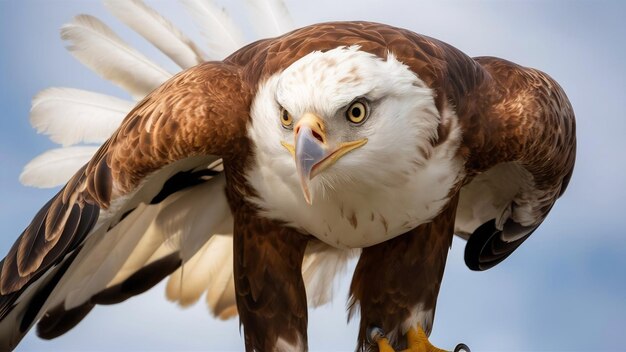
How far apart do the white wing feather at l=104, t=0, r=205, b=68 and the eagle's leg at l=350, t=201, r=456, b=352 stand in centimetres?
176

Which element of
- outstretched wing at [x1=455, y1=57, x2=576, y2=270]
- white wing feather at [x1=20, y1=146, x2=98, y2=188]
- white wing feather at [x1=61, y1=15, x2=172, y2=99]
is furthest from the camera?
white wing feather at [x1=61, y1=15, x2=172, y2=99]

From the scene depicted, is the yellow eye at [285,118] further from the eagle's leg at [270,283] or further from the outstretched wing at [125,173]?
the eagle's leg at [270,283]

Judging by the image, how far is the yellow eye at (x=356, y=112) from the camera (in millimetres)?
6262

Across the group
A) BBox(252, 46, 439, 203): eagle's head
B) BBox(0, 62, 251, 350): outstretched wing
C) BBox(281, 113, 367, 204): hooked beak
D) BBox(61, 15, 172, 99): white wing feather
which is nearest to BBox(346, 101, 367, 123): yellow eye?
BBox(252, 46, 439, 203): eagle's head

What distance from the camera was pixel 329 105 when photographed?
6133 millimetres

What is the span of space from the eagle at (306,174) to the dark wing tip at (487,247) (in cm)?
40

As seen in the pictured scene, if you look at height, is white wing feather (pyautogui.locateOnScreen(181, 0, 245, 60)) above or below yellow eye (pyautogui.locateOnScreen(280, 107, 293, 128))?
below

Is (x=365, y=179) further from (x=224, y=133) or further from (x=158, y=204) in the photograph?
(x=158, y=204)

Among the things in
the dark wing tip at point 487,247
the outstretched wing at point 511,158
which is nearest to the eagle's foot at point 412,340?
the outstretched wing at point 511,158

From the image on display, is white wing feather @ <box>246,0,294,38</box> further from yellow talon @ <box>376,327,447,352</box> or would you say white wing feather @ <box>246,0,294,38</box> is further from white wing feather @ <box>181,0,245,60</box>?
yellow talon @ <box>376,327,447,352</box>

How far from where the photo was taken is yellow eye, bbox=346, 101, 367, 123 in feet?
20.5

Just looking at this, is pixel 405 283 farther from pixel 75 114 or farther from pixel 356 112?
pixel 75 114

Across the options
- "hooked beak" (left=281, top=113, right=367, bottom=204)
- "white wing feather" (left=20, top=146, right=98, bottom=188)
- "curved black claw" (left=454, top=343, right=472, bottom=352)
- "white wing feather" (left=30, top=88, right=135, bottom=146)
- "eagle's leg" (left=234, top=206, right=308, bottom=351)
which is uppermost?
"hooked beak" (left=281, top=113, right=367, bottom=204)

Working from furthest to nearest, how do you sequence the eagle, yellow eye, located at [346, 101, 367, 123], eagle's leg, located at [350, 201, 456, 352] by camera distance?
1. eagle's leg, located at [350, 201, 456, 352]
2. the eagle
3. yellow eye, located at [346, 101, 367, 123]
